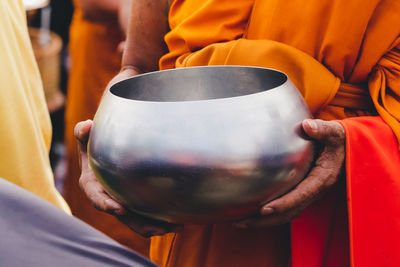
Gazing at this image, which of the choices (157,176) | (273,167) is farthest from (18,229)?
(273,167)

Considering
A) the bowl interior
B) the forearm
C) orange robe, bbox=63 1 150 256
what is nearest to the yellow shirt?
the forearm

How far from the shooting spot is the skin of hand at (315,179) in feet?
2.84

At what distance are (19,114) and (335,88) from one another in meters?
0.74

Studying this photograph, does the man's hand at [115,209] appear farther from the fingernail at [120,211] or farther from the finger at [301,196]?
the finger at [301,196]

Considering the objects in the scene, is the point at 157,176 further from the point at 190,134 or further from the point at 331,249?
the point at 331,249

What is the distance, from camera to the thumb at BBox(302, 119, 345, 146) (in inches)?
33.9

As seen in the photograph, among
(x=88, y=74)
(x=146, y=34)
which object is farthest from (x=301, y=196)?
(x=88, y=74)

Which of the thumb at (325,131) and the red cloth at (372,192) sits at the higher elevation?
the thumb at (325,131)

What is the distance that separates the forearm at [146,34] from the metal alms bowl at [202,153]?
0.48 metres

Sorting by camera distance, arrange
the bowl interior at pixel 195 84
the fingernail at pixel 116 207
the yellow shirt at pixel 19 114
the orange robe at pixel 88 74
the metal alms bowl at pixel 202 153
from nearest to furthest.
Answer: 1. the metal alms bowl at pixel 202 153
2. the fingernail at pixel 116 207
3. the bowl interior at pixel 195 84
4. the yellow shirt at pixel 19 114
5. the orange robe at pixel 88 74

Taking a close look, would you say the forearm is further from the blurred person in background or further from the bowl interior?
the bowl interior

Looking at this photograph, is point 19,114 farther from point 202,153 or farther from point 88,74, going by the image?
point 88,74

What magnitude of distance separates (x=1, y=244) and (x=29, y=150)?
2.08ft

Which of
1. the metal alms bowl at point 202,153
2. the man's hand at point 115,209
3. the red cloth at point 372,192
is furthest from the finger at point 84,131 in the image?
the red cloth at point 372,192
